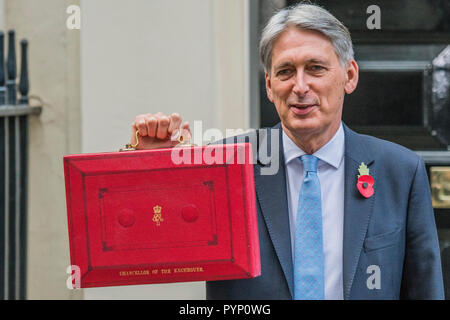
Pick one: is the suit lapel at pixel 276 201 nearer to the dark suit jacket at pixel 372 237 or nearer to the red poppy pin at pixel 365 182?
the dark suit jacket at pixel 372 237

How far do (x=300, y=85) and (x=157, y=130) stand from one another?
1.48 ft

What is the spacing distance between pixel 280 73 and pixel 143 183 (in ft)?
1.83

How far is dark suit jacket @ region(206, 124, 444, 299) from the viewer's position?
2.10 meters

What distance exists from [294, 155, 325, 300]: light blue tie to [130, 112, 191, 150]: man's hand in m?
0.43

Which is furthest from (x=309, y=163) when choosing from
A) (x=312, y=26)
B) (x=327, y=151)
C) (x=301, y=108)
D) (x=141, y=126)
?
(x=141, y=126)

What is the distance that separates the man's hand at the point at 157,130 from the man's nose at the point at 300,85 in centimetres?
37

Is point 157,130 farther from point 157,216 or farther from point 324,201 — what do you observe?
point 324,201

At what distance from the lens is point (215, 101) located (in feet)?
11.0

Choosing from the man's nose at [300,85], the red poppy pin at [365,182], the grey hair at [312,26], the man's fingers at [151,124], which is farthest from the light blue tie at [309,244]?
the man's fingers at [151,124]

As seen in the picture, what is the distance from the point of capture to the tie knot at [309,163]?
7.18ft

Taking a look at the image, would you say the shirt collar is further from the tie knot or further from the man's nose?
the man's nose

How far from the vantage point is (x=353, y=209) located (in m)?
2.15
